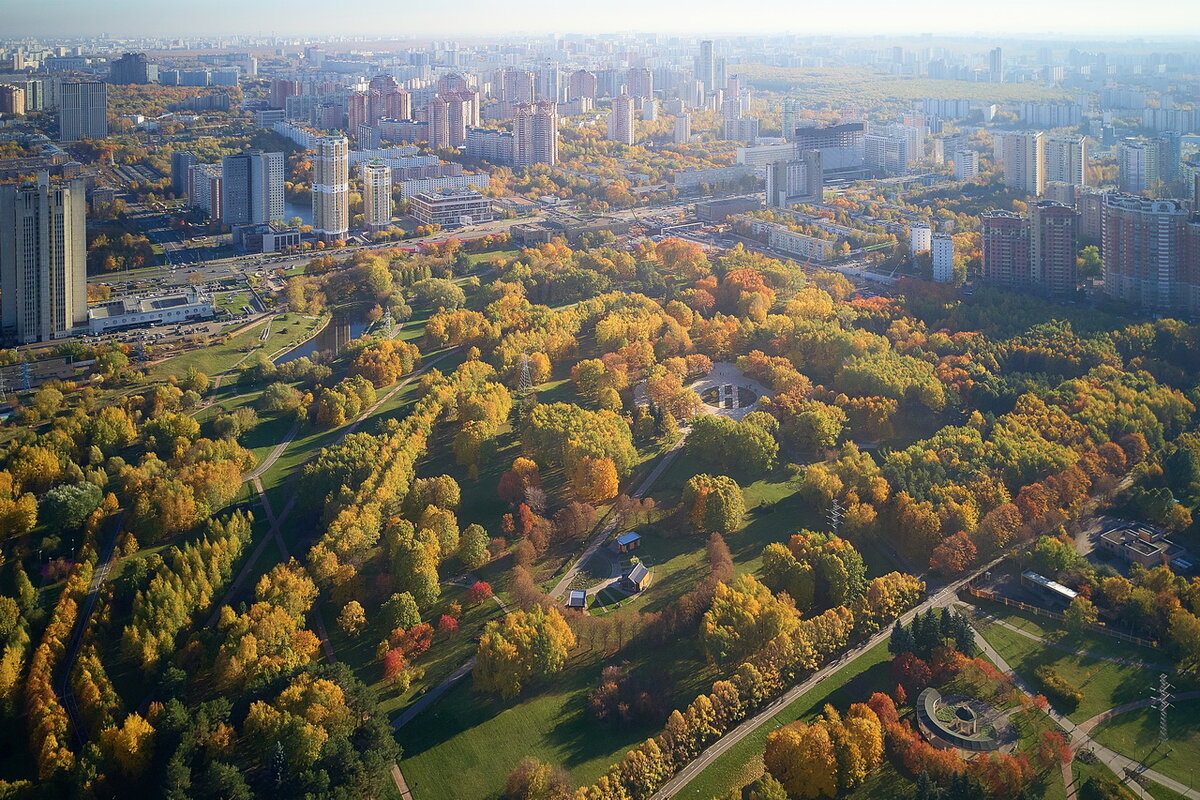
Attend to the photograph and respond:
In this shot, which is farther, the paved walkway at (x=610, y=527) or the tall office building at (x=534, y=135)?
the tall office building at (x=534, y=135)

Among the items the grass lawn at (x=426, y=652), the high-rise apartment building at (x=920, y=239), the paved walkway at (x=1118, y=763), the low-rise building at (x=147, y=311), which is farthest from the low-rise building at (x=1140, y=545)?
the low-rise building at (x=147, y=311)

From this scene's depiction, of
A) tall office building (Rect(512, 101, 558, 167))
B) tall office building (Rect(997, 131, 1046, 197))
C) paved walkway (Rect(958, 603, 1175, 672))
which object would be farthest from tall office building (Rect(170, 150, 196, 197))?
paved walkway (Rect(958, 603, 1175, 672))

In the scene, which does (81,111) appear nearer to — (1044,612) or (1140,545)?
(1044,612)

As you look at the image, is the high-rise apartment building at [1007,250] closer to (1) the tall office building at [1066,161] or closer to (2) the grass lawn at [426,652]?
(1) the tall office building at [1066,161]

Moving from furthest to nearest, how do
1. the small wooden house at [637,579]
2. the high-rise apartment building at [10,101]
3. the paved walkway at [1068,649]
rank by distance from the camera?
the high-rise apartment building at [10,101] < the small wooden house at [637,579] < the paved walkway at [1068,649]

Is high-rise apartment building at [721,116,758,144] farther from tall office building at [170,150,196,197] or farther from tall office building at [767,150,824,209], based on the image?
tall office building at [170,150,196,197]
